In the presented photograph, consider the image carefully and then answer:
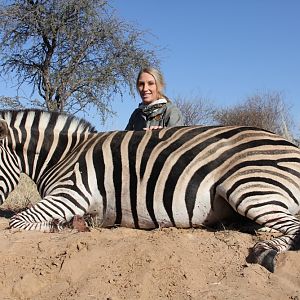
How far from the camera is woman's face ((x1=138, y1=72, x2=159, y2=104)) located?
4875 mm

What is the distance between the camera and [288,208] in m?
3.27

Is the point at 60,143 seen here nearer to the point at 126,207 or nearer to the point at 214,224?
the point at 126,207

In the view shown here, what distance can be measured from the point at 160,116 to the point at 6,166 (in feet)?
5.14

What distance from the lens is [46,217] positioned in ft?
11.9

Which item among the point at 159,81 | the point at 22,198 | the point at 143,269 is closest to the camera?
the point at 143,269

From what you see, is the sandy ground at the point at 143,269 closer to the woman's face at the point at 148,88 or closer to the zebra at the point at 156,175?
the zebra at the point at 156,175

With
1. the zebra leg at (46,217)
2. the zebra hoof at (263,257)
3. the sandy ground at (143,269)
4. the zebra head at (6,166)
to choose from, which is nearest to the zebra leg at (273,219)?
the zebra hoof at (263,257)

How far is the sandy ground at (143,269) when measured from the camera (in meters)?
2.46

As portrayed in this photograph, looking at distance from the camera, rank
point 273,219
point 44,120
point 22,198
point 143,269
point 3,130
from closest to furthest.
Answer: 1. point 143,269
2. point 273,219
3. point 3,130
4. point 44,120
5. point 22,198

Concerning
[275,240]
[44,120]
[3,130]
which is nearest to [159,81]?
[44,120]

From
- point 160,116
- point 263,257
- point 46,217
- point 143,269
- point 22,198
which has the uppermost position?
point 160,116

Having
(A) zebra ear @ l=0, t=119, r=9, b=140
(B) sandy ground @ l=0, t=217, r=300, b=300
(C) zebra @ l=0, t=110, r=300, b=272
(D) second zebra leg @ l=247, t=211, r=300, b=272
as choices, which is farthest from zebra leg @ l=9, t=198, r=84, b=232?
(D) second zebra leg @ l=247, t=211, r=300, b=272

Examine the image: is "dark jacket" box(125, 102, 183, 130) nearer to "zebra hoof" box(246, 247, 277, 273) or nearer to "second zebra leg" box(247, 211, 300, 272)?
"second zebra leg" box(247, 211, 300, 272)

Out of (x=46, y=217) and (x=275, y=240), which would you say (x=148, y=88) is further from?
(x=275, y=240)
